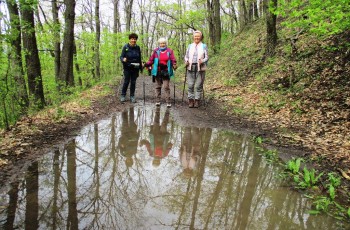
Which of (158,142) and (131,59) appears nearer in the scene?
(158,142)

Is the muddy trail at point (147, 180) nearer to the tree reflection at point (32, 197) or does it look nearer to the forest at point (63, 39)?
the tree reflection at point (32, 197)

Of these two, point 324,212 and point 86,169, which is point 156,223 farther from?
point 324,212

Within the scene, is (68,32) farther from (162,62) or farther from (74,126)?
(74,126)

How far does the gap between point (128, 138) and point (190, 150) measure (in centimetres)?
137

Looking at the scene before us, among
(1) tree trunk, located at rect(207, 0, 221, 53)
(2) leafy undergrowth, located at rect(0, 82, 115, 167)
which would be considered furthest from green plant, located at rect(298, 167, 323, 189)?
(1) tree trunk, located at rect(207, 0, 221, 53)

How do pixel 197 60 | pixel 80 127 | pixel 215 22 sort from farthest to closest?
1. pixel 215 22
2. pixel 197 60
3. pixel 80 127

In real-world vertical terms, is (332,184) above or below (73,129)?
below

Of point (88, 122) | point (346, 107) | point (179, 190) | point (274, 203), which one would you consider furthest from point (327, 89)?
point (88, 122)

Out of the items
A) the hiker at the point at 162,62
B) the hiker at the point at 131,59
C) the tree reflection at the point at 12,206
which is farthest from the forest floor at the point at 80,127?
the hiker at the point at 162,62

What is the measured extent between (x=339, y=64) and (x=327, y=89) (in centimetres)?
124

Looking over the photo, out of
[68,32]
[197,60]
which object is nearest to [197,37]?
[197,60]

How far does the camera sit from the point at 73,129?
5.95m

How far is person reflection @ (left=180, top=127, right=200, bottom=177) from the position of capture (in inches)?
164

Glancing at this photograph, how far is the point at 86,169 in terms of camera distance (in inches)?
158
